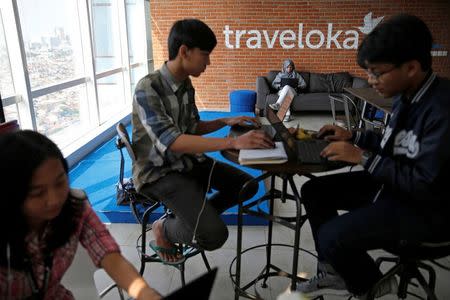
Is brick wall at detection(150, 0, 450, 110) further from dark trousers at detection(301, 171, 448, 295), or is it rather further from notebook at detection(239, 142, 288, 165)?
dark trousers at detection(301, 171, 448, 295)

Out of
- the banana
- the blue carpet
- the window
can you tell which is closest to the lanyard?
the banana

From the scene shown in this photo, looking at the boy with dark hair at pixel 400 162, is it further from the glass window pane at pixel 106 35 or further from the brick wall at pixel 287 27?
the brick wall at pixel 287 27

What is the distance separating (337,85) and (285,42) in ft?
4.32

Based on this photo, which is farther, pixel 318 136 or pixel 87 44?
pixel 87 44

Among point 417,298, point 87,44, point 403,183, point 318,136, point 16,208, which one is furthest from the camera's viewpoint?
point 87,44

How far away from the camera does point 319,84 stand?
22.0 ft

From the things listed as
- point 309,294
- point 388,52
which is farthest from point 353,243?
point 388,52

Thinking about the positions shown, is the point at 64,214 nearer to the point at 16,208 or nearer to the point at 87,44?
the point at 16,208

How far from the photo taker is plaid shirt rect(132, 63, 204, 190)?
1.54 m

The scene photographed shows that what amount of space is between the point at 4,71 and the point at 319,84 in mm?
5234

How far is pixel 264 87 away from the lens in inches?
258

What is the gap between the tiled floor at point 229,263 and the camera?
76.7 inches

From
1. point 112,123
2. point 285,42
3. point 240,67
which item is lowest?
point 112,123

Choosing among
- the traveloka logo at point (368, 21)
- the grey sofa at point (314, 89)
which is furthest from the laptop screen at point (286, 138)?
the traveloka logo at point (368, 21)
